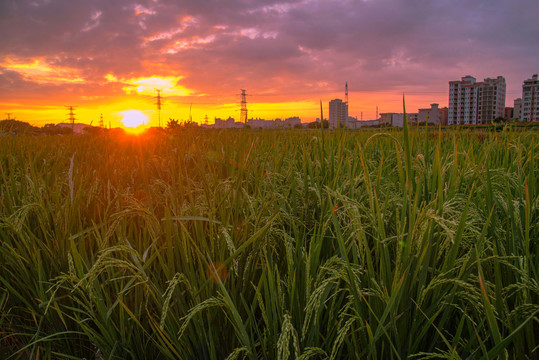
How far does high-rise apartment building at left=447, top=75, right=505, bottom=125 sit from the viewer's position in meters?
124

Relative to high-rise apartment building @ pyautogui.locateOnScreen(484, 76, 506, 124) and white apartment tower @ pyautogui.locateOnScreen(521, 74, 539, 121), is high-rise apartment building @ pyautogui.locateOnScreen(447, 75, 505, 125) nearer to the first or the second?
high-rise apartment building @ pyautogui.locateOnScreen(484, 76, 506, 124)

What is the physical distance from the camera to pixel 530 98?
378 ft

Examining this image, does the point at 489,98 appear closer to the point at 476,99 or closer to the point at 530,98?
the point at 476,99

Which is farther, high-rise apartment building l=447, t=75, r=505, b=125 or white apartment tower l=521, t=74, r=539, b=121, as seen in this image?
high-rise apartment building l=447, t=75, r=505, b=125

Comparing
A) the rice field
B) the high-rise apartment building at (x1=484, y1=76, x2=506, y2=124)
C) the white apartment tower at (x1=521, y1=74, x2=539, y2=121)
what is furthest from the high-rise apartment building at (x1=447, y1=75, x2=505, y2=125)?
the rice field

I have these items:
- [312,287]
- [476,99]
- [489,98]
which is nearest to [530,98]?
[489,98]

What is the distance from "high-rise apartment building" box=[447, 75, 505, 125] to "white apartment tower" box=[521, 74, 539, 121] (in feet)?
27.8

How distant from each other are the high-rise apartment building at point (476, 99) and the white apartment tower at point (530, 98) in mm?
8483

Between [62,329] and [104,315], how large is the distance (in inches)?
15.5

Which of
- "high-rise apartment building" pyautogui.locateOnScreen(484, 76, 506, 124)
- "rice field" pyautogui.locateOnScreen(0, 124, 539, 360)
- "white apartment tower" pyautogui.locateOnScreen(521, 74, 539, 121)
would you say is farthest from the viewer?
"high-rise apartment building" pyautogui.locateOnScreen(484, 76, 506, 124)

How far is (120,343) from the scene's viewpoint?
1023 mm

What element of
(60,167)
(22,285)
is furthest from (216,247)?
(60,167)

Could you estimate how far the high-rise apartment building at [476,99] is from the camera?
124 meters

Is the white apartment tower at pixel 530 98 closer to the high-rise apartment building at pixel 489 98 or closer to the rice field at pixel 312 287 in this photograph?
the high-rise apartment building at pixel 489 98
